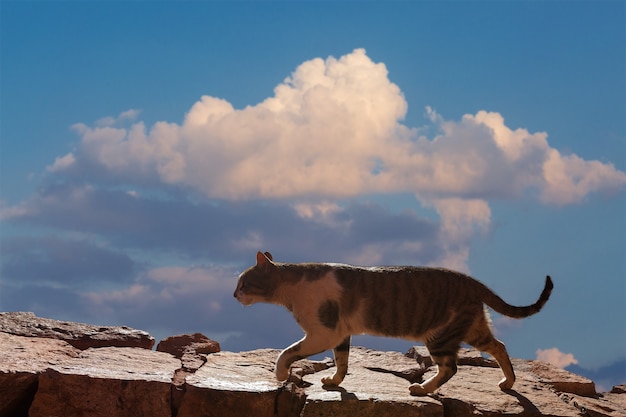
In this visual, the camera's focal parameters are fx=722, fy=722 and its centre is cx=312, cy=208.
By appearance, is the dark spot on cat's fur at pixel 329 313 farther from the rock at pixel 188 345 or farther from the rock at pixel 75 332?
the rock at pixel 75 332

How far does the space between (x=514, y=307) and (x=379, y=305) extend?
1.44 m

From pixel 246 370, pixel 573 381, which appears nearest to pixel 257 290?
pixel 246 370

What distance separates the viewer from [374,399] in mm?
6805

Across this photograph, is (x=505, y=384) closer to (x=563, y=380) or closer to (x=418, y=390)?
(x=418, y=390)

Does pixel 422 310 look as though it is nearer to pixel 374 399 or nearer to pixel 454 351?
pixel 454 351

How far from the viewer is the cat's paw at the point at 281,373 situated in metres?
7.12

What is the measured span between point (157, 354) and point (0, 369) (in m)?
1.78

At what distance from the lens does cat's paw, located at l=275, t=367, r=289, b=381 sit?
712 centimetres

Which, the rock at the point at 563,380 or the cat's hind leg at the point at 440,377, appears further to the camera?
the rock at the point at 563,380

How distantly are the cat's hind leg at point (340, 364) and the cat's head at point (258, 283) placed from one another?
2.93 ft

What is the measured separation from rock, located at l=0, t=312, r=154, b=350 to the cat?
1731mm

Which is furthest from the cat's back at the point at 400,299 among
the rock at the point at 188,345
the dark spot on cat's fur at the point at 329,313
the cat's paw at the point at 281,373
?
the rock at the point at 188,345

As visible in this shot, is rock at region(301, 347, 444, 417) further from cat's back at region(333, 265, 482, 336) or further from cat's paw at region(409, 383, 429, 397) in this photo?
cat's back at region(333, 265, 482, 336)

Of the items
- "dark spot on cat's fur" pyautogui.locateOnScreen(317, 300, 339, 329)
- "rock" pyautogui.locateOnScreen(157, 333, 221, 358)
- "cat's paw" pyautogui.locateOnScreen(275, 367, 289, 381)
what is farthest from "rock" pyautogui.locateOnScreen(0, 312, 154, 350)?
"dark spot on cat's fur" pyautogui.locateOnScreen(317, 300, 339, 329)
